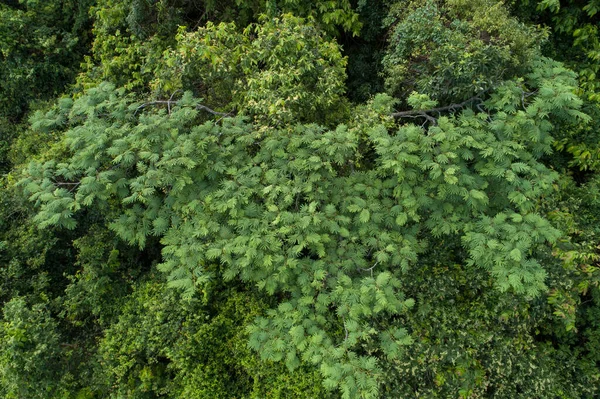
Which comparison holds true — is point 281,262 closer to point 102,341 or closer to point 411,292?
point 411,292

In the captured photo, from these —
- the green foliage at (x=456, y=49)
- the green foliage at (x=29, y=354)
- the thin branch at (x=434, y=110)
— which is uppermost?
the green foliage at (x=456, y=49)

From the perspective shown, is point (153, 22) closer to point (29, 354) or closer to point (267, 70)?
point (267, 70)

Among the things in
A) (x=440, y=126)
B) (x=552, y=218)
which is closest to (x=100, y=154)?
(x=440, y=126)

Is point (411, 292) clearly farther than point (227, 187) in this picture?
Yes

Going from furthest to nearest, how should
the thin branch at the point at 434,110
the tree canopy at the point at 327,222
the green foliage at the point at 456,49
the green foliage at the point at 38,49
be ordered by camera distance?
the green foliage at the point at 38,49 → the thin branch at the point at 434,110 → the green foliage at the point at 456,49 → the tree canopy at the point at 327,222

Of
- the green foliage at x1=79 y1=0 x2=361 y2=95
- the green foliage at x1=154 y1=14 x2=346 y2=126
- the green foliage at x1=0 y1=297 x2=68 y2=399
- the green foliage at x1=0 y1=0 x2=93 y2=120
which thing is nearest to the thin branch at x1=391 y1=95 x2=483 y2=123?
the green foliage at x1=154 y1=14 x2=346 y2=126

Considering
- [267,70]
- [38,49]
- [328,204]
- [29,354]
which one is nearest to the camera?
[328,204]

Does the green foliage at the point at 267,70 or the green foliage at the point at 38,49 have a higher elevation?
the green foliage at the point at 267,70

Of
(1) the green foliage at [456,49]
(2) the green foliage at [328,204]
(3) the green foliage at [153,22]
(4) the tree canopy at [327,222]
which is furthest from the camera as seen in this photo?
(3) the green foliage at [153,22]

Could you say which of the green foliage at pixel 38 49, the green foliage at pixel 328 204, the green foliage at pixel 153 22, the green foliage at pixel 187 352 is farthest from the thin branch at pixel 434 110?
the green foliage at pixel 38 49

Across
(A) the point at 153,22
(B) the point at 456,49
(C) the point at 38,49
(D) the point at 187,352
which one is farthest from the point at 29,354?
(B) the point at 456,49

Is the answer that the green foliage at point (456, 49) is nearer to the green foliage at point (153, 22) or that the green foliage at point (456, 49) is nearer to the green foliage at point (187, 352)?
the green foliage at point (153, 22)
